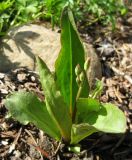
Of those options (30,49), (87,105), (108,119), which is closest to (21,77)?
(30,49)

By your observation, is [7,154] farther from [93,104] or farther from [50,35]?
[50,35]

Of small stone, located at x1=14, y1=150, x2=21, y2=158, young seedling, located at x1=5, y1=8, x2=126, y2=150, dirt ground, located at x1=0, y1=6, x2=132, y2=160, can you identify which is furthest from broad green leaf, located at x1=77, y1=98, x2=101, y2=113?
small stone, located at x1=14, y1=150, x2=21, y2=158

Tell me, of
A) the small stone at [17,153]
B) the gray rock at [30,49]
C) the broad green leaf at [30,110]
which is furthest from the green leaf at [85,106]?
the gray rock at [30,49]

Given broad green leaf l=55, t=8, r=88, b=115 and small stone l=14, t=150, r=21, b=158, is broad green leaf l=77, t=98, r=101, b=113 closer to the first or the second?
broad green leaf l=55, t=8, r=88, b=115

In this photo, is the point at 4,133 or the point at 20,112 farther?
the point at 4,133

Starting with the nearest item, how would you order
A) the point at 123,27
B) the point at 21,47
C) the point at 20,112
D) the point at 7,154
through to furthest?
the point at 20,112 → the point at 7,154 → the point at 21,47 → the point at 123,27

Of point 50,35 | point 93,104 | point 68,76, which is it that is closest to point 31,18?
point 50,35

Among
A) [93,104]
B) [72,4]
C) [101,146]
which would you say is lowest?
[101,146]
